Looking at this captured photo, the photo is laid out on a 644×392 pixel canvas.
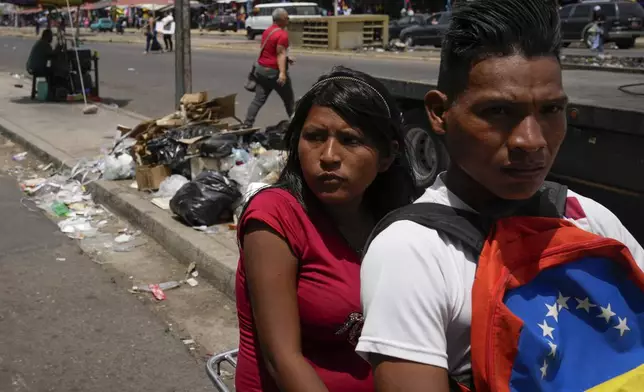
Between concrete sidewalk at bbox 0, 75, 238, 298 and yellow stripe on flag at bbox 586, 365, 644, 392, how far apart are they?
382 centimetres

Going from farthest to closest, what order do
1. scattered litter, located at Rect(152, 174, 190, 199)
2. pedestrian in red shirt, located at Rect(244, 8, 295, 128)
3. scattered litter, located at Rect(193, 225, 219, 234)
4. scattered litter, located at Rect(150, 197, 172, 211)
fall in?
pedestrian in red shirt, located at Rect(244, 8, 295, 128), scattered litter, located at Rect(152, 174, 190, 199), scattered litter, located at Rect(150, 197, 172, 211), scattered litter, located at Rect(193, 225, 219, 234)

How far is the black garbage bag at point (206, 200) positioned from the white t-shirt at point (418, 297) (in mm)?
4835

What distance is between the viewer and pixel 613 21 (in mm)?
27688

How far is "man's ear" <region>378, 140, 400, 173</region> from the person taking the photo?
204 centimetres

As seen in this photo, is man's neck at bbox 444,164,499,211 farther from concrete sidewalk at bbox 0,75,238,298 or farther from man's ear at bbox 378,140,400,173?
concrete sidewalk at bbox 0,75,238,298

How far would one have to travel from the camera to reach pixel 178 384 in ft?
12.4

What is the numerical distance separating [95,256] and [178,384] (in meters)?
2.35

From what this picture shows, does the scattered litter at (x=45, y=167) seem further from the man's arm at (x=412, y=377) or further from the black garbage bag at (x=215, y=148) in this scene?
the man's arm at (x=412, y=377)

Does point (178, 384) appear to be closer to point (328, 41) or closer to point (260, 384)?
point (260, 384)

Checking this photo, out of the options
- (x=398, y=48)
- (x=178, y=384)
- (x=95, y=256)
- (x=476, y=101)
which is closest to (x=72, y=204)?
(x=95, y=256)

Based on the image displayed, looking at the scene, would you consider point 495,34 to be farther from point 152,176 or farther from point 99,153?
point 99,153

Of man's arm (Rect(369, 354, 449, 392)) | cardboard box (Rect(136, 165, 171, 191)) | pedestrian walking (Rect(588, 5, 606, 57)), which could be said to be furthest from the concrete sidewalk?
pedestrian walking (Rect(588, 5, 606, 57))

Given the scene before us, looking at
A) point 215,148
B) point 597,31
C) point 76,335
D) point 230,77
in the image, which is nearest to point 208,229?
point 215,148

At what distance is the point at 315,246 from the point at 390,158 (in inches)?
14.1
